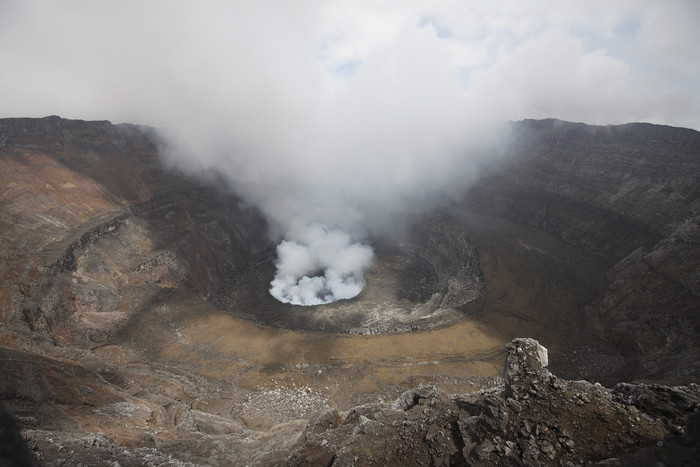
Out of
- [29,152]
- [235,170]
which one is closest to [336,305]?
[235,170]

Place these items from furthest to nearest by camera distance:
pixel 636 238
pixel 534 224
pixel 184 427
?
pixel 534 224 < pixel 636 238 < pixel 184 427

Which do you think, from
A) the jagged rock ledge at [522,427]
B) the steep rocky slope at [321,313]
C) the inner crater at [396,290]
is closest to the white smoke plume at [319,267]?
the inner crater at [396,290]

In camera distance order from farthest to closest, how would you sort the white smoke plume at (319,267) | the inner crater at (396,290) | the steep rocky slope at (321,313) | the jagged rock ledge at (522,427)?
the white smoke plume at (319,267), the inner crater at (396,290), the steep rocky slope at (321,313), the jagged rock ledge at (522,427)

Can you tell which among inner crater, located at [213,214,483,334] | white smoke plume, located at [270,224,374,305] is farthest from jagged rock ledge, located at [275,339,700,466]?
white smoke plume, located at [270,224,374,305]

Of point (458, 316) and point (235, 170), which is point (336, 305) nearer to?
point (458, 316)

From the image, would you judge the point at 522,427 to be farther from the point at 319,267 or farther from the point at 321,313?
the point at 319,267

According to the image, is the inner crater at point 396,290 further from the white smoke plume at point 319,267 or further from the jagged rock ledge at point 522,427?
the jagged rock ledge at point 522,427

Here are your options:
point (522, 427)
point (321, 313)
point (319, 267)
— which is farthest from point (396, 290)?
point (522, 427)
